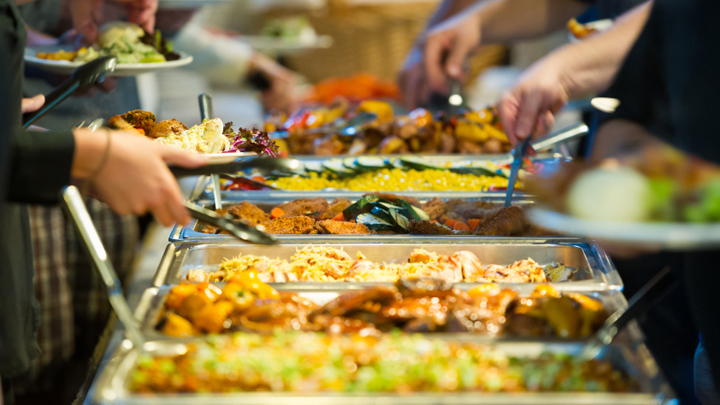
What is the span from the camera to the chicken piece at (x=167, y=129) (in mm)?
1399

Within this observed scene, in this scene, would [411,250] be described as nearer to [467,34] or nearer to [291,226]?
[291,226]

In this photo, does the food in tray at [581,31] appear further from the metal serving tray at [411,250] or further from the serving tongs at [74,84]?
the serving tongs at [74,84]

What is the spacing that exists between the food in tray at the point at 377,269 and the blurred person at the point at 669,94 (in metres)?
0.35

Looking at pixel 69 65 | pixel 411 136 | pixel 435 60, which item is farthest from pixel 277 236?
pixel 435 60

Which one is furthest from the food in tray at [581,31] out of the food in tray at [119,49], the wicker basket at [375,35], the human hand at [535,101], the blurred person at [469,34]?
the wicker basket at [375,35]

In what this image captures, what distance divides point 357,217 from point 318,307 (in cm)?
55

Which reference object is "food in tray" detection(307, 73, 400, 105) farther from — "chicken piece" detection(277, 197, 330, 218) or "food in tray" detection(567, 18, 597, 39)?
"chicken piece" detection(277, 197, 330, 218)

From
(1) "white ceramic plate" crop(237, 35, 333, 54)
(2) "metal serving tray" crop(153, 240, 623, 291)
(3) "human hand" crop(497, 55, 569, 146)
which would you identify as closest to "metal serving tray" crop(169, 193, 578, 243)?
(2) "metal serving tray" crop(153, 240, 623, 291)

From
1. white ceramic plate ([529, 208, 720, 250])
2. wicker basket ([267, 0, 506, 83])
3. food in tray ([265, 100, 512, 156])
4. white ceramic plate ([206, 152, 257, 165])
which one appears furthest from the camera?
wicker basket ([267, 0, 506, 83])

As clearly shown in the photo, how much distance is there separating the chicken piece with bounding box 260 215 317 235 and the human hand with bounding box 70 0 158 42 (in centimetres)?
76

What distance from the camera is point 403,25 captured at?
498 centimetres

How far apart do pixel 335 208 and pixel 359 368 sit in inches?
37.5

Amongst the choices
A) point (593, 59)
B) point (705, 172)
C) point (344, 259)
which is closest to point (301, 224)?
point (344, 259)

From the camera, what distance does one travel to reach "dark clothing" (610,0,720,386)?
43.3 inches
